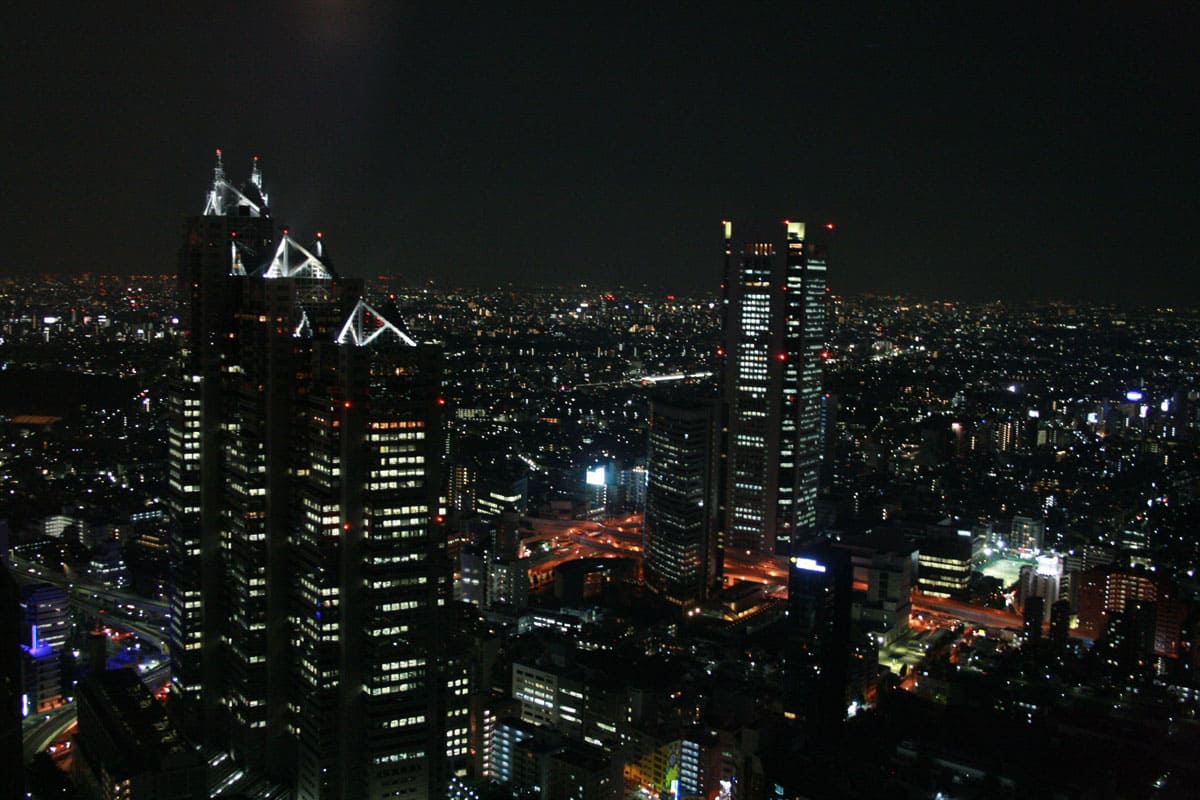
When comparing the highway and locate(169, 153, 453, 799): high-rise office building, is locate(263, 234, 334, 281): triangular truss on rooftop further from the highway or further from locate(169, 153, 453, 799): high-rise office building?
the highway

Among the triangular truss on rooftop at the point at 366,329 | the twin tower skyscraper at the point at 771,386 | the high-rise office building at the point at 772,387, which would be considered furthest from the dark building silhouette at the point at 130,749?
the high-rise office building at the point at 772,387

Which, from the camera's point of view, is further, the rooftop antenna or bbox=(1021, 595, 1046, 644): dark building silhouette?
bbox=(1021, 595, 1046, 644): dark building silhouette

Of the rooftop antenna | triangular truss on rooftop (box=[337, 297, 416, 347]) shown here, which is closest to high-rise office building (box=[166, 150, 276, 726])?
the rooftop antenna

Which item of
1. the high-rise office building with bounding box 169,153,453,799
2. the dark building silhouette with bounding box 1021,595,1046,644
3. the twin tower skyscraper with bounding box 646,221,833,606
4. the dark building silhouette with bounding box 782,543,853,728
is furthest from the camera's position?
the twin tower skyscraper with bounding box 646,221,833,606

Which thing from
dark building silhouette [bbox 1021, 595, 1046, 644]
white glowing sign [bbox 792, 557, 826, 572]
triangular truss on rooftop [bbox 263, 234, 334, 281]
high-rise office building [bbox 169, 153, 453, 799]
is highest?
triangular truss on rooftop [bbox 263, 234, 334, 281]

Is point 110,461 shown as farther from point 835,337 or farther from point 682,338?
point 835,337

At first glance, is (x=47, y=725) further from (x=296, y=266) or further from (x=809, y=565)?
(x=809, y=565)

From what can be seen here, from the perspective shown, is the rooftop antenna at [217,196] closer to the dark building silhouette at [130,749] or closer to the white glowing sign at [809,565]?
the dark building silhouette at [130,749]
